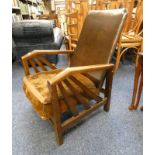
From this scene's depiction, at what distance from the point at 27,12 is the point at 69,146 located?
3305 millimetres

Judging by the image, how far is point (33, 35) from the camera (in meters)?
2.14

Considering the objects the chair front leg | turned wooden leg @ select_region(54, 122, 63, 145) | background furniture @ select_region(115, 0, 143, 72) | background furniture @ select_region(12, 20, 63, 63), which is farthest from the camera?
background furniture @ select_region(12, 20, 63, 63)

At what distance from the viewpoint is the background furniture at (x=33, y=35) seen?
6.71ft

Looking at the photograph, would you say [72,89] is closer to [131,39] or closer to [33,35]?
[131,39]

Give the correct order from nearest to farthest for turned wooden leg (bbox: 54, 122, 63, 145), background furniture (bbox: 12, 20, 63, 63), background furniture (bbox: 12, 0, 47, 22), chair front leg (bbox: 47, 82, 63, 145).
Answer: chair front leg (bbox: 47, 82, 63, 145), turned wooden leg (bbox: 54, 122, 63, 145), background furniture (bbox: 12, 20, 63, 63), background furniture (bbox: 12, 0, 47, 22)

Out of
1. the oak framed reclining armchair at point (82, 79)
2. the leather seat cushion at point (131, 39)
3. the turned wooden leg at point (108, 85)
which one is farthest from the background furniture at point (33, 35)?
the turned wooden leg at point (108, 85)

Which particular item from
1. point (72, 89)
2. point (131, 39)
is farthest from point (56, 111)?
point (131, 39)

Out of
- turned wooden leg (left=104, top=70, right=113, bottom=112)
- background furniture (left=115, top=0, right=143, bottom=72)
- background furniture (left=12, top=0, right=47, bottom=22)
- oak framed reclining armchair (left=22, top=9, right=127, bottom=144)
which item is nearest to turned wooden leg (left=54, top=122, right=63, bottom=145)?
oak framed reclining armchair (left=22, top=9, right=127, bottom=144)

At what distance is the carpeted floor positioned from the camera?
38.6 inches

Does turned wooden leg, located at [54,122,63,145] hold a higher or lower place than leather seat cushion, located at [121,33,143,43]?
lower

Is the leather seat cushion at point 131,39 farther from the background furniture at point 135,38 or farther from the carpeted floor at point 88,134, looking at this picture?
the carpeted floor at point 88,134

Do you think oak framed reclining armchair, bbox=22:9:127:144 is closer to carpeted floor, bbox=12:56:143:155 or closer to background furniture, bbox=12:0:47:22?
carpeted floor, bbox=12:56:143:155
